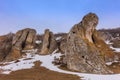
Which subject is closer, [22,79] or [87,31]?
[22,79]

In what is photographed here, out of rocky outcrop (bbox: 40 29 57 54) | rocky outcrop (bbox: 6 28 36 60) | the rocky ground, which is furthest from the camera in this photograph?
rocky outcrop (bbox: 6 28 36 60)

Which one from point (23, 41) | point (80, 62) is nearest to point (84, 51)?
point (80, 62)

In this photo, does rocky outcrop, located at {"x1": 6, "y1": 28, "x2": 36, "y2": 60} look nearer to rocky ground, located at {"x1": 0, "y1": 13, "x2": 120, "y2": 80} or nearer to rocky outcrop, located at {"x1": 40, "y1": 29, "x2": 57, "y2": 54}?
rocky outcrop, located at {"x1": 40, "y1": 29, "x2": 57, "y2": 54}

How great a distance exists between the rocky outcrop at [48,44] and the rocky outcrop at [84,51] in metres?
23.3

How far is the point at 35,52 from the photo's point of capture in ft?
245

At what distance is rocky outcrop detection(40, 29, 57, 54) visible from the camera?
72.6 metres

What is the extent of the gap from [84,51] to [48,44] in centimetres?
3078

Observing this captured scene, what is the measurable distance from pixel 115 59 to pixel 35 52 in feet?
88.4

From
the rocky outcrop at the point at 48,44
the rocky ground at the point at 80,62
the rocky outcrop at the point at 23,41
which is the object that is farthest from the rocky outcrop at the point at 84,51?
the rocky outcrop at the point at 23,41

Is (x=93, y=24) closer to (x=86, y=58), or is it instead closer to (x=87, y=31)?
(x=87, y=31)

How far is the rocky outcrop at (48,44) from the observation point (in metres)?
72.6

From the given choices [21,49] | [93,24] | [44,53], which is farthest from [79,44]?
[21,49]

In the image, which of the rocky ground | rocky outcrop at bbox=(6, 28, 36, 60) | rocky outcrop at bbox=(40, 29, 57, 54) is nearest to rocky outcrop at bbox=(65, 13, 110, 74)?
the rocky ground

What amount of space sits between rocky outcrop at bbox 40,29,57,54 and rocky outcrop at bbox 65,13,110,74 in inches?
917
